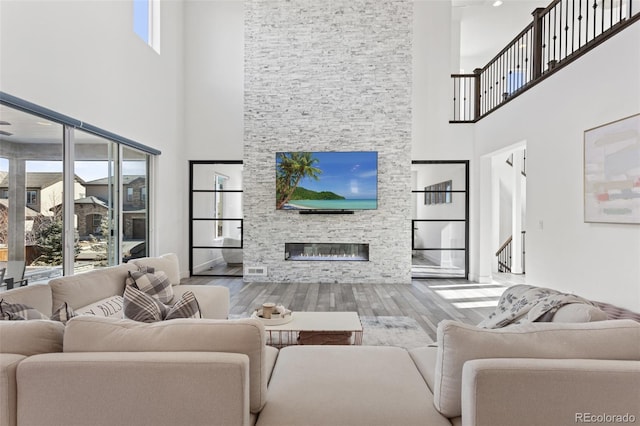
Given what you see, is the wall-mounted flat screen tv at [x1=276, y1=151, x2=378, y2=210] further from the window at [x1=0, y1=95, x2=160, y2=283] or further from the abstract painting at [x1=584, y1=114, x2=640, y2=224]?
the abstract painting at [x1=584, y1=114, x2=640, y2=224]

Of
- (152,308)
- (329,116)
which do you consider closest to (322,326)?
(152,308)

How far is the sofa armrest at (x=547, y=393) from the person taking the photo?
3.78 feet

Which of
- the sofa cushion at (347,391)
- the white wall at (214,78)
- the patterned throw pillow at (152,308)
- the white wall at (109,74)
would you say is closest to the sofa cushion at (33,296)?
the patterned throw pillow at (152,308)

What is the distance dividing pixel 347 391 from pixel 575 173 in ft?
11.5

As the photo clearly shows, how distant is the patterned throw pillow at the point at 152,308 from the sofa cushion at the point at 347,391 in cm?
59

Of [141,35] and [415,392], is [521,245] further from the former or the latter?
[141,35]

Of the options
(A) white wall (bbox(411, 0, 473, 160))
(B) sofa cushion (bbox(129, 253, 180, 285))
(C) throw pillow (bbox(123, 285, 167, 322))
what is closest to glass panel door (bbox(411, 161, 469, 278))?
(A) white wall (bbox(411, 0, 473, 160))

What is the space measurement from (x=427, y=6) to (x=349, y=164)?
3.25 metres

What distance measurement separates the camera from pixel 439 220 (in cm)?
653

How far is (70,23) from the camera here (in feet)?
11.6

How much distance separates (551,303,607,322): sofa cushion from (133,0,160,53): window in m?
5.90

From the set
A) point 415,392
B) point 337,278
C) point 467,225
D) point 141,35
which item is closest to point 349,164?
point 337,278

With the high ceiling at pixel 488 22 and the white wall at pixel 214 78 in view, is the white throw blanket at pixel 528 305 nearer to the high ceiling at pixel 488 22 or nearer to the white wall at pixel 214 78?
the white wall at pixel 214 78

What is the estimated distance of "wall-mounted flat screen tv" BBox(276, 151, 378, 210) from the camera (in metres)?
6.06
